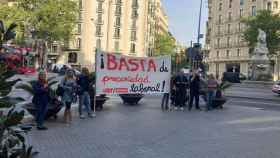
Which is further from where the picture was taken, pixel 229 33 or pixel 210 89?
pixel 229 33

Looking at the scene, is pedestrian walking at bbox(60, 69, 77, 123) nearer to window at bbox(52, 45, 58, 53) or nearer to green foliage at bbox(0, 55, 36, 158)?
green foliage at bbox(0, 55, 36, 158)

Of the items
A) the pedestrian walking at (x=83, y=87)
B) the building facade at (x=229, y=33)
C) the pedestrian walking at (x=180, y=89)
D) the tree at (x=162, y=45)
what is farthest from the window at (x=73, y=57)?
the pedestrian walking at (x=83, y=87)

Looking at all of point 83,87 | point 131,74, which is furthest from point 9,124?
point 131,74

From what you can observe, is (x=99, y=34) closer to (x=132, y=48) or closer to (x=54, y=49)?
(x=132, y=48)

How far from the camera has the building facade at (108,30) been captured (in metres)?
78.2

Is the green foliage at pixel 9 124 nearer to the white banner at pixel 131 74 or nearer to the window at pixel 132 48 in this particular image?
the white banner at pixel 131 74

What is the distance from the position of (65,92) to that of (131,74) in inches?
163

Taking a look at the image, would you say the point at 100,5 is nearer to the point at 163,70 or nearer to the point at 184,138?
the point at 163,70

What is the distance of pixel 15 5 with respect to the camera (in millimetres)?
56844

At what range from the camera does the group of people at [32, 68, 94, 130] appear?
9398mm

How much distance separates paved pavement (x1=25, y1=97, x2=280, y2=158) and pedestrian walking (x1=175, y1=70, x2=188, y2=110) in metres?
1.83

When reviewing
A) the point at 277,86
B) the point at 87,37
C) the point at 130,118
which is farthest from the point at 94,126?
the point at 87,37

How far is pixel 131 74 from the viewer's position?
46.5ft

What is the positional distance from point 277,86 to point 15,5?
43144 millimetres
